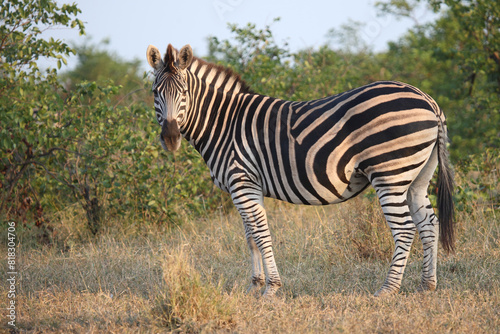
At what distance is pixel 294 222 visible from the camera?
7.70 metres

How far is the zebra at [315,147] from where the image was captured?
4.68m

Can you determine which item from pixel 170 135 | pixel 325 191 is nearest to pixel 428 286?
pixel 325 191

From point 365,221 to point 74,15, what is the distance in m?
5.04

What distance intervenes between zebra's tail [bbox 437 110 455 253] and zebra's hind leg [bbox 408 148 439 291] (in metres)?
0.06

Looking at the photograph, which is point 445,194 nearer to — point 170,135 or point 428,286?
point 428,286

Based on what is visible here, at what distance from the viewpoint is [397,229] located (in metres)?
4.89

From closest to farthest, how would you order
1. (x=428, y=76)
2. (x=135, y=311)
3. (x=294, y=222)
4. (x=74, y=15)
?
(x=135, y=311)
(x=74, y=15)
(x=294, y=222)
(x=428, y=76)

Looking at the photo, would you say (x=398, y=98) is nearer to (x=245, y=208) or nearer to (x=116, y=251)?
(x=245, y=208)

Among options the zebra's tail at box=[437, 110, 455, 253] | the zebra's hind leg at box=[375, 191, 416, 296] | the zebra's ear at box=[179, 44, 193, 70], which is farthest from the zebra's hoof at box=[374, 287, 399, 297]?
the zebra's ear at box=[179, 44, 193, 70]

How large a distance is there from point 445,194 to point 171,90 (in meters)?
3.03

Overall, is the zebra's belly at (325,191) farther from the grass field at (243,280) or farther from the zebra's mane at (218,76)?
the zebra's mane at (218,76)

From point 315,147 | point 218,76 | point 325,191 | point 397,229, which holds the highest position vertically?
point 218,76

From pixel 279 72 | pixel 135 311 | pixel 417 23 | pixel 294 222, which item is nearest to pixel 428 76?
pixel 417 23

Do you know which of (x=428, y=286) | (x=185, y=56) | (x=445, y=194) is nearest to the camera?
(x=428, y=286)
